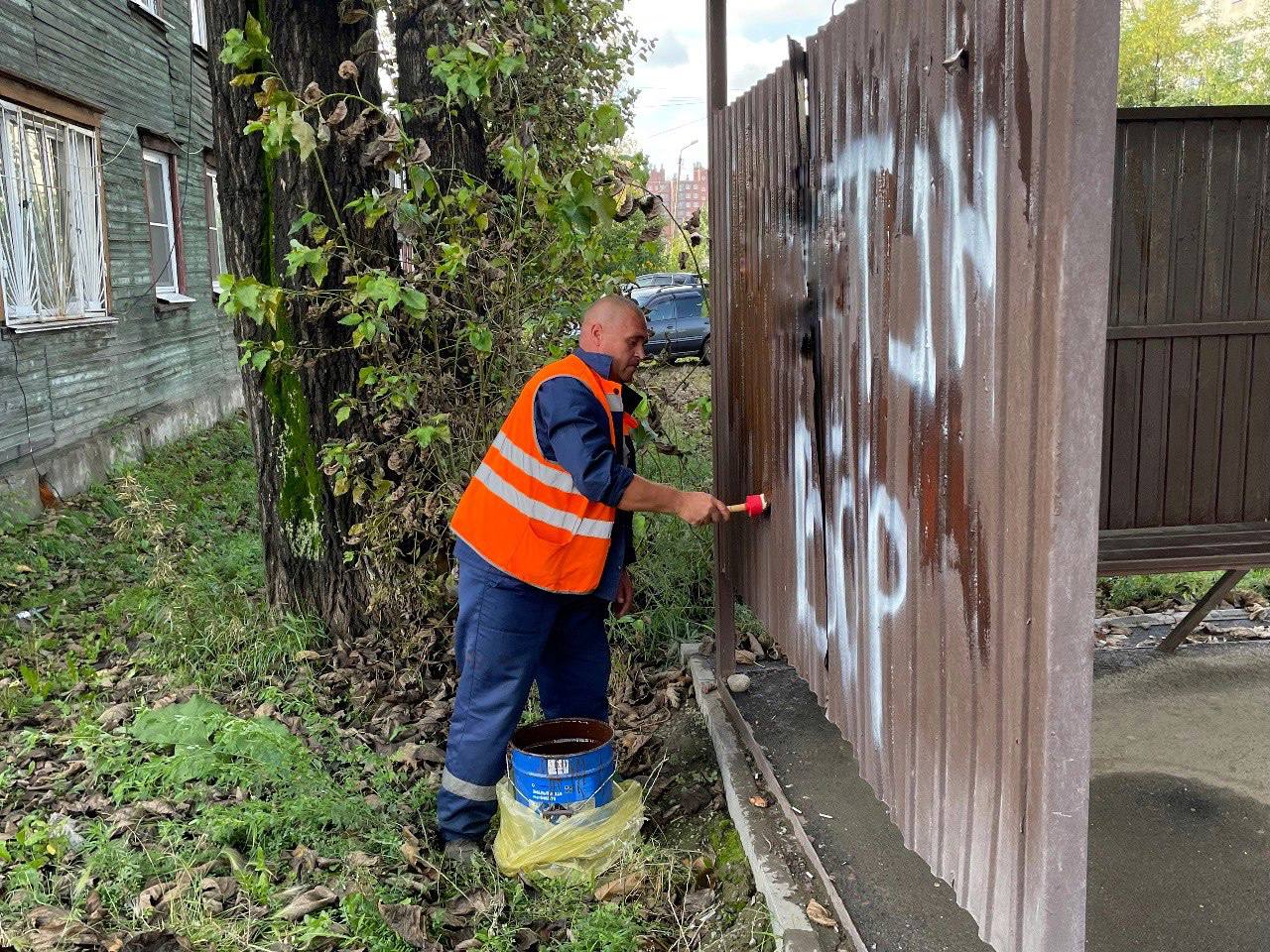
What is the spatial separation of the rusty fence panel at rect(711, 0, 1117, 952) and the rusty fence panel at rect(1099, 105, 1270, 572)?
2.09 meters

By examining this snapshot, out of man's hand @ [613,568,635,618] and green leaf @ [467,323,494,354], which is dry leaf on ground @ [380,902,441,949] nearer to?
man's hand @ [613,568,635,618]

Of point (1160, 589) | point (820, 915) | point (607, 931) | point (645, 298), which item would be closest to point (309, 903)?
point (607, 931)

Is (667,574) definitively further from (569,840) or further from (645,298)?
(645,298)

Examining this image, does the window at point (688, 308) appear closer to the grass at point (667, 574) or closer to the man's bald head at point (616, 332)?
the grass at point (667, 574)

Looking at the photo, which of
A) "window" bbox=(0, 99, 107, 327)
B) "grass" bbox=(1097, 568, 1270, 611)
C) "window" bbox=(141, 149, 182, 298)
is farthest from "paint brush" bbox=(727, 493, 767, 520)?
"window" bbox=(141, 149, 182, 298)

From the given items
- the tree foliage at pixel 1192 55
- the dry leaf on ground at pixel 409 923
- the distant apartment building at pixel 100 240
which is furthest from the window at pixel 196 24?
the dry leaf on ground at pixel 409 923

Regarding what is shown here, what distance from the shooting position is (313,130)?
4.41m

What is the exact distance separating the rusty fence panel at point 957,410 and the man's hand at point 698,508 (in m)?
0.35

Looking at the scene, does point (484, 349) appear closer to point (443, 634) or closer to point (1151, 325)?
point (443, 634)

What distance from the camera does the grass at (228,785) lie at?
330 centimetres

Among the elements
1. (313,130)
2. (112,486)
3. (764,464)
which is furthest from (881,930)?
(112,486)

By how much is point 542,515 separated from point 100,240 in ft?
29.8

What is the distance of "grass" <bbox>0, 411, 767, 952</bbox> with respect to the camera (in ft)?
10.8

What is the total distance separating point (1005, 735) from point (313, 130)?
A: 3778 mm
